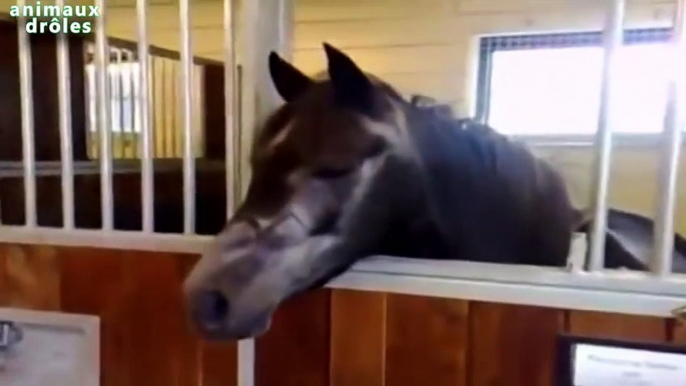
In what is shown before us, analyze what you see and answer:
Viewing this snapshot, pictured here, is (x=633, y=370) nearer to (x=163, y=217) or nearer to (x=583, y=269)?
(x=583, y=269)

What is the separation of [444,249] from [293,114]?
0.89 ft

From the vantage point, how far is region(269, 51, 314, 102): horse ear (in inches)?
38.2

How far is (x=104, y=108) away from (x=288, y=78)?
0.34 m

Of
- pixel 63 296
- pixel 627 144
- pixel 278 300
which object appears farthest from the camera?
pixel 627 144

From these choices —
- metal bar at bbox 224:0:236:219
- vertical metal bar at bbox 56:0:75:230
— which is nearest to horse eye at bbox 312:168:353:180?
metal bar at bbox 224:0:236:219

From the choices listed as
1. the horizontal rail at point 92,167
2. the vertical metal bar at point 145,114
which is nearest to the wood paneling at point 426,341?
the vertical metal bar at point 145,114

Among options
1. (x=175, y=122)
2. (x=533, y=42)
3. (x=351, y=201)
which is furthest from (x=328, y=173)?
(x=533, y=42)

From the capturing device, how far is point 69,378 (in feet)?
3.93

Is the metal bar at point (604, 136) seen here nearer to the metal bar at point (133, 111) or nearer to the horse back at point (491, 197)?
the horse back at point (491, 197)

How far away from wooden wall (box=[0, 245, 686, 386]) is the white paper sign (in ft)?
0.07

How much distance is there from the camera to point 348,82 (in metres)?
0.89

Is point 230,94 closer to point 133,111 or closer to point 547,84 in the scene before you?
point 133,111

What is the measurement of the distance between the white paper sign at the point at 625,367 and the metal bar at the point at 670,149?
98 millimetres

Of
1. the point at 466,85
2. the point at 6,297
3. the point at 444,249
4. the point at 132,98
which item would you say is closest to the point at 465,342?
the point at 444,249
